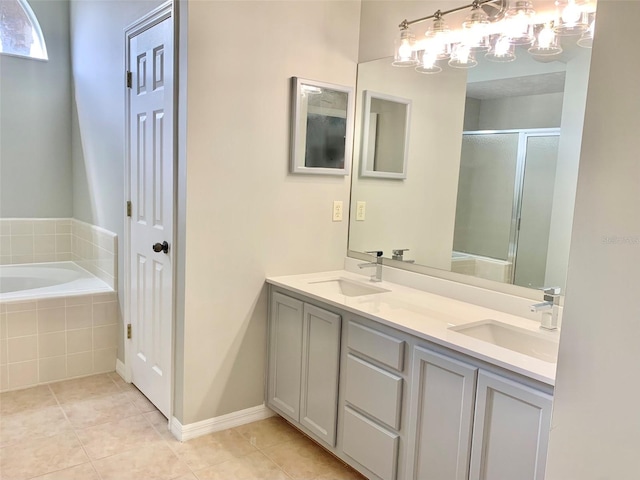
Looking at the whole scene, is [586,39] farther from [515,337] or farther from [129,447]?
[129,447]

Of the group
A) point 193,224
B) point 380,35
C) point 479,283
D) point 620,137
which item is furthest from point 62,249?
point 620,137

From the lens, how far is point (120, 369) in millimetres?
3268

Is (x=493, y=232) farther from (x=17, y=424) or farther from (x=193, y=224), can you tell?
(x=17, y=424)

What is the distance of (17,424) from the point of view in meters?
2.59

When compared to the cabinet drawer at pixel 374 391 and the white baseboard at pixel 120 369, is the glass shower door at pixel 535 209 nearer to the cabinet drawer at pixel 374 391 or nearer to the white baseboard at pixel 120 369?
the cabinet drawer at pixel 374 391

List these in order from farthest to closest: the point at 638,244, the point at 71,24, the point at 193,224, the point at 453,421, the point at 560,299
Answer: the point at 71,24 → the point at 193,224 → the point at 560,299 → the point at 453,421 → the point at 638,244

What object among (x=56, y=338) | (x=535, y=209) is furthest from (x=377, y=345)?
(x=56, y=338)

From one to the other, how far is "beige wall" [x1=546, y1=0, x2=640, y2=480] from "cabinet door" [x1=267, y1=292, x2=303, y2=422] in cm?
183

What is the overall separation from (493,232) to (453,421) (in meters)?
0.89

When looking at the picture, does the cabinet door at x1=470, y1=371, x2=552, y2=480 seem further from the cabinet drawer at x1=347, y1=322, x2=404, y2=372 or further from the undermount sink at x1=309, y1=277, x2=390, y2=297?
the undermount sink at x1=309, y1=277, x2=390, y2=297

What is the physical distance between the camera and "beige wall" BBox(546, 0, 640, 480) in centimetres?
61

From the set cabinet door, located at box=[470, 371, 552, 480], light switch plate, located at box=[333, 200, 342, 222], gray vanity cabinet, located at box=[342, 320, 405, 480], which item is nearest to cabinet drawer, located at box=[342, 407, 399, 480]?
gray vanity cabinet, located at box=[342, 320, 405, 480]

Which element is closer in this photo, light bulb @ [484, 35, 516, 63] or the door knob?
light bulb @ [484, 35, 516, 63]

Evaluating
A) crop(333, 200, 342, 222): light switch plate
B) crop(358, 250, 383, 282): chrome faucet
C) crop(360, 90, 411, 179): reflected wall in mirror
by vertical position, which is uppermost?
crop(360, 90, 411, 179): reflected wall in mirror
